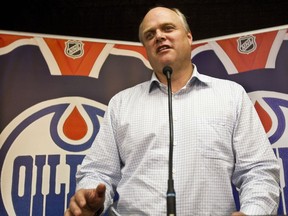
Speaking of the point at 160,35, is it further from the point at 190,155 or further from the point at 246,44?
the point at 246,44

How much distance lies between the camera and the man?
1259 mm

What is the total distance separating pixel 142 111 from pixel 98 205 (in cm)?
61

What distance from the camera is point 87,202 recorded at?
0.92 metres

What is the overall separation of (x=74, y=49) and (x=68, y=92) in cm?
27

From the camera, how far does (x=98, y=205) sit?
3.04 ft

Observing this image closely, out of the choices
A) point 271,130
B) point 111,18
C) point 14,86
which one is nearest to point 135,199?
point 271,130

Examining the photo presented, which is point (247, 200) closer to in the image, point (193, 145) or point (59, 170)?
point (193, 145)

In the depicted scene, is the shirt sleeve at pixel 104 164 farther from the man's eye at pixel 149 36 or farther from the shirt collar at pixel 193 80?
the man's eye at pixel 149 36

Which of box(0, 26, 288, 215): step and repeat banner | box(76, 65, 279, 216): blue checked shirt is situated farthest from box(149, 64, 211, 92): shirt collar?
box(0, 26, 288, 215): step and repeat banner

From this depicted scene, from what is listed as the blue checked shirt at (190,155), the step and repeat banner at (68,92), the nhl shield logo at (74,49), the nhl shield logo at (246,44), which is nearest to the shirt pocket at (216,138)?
the blue checked shirt at (190,155)

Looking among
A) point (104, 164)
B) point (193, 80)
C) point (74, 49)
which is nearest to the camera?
point (104, 164)

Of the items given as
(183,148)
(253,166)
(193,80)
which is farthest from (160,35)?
(253,166)

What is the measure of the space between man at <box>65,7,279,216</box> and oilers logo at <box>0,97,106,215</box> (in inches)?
18.1

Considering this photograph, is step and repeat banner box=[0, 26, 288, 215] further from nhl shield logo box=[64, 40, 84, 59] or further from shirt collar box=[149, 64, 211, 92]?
shirt collar box=[149, 64, 211, 92]
